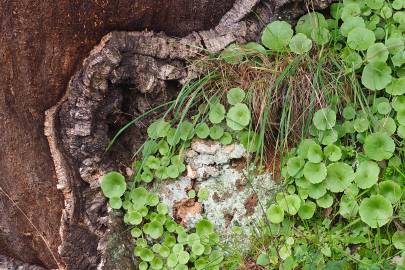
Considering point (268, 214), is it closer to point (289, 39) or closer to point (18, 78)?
point (289, 39)

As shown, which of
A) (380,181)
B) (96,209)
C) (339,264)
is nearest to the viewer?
(339,264)

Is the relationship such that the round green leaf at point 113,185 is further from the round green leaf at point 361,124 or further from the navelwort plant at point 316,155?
the round green leaf at point 361,124

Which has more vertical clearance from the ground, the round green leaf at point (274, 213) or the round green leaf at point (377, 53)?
the round green leaf at point (377, 53)

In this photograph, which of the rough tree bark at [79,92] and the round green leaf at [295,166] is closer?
the rough tree bark at [79,92]

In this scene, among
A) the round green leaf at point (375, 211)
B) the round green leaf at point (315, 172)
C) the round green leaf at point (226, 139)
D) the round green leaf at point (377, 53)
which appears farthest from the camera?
the round green leaf at point (226, 139)

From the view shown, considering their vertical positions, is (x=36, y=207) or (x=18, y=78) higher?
(x=18, y=78)

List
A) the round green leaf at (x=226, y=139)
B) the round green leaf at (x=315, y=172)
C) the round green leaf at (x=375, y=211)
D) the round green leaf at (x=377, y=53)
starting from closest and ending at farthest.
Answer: the round green leaf at (x=375, y=211) < the round green leaf at (x=315, y=172) < the round green leaf at (x=377, y=53) < the round green leaf at (x=226, y=139)

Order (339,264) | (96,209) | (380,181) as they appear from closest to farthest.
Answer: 1. (339,264)
2. (380,181)
3. (96,209)

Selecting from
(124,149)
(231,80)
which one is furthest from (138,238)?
(231,80)

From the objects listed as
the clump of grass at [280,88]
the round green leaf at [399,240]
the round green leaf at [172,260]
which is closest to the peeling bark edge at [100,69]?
the clump of grass at [280,88]
